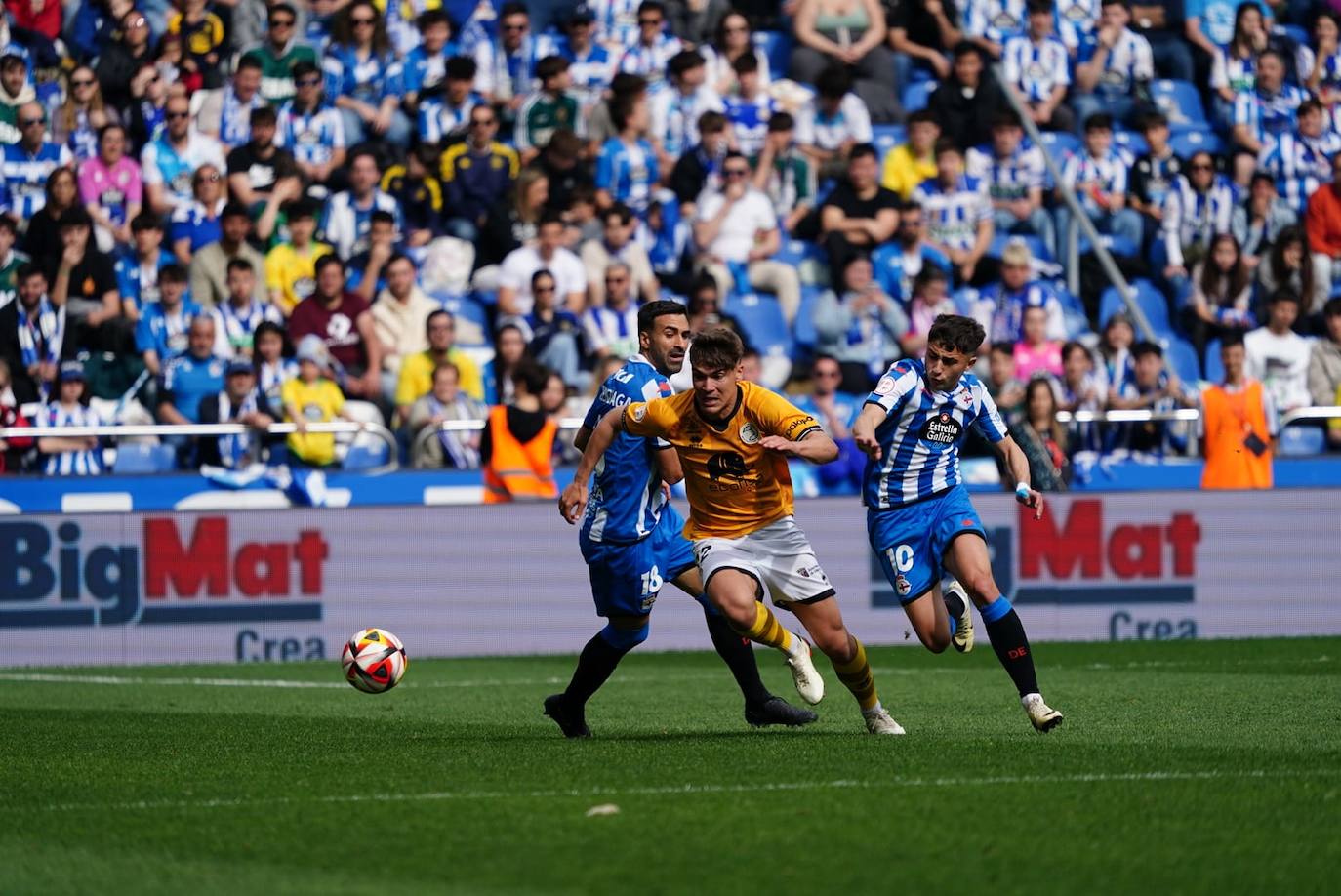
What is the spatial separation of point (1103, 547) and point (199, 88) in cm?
962

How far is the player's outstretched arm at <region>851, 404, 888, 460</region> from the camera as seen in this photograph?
9367 mm

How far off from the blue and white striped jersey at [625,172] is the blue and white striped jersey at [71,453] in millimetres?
5522

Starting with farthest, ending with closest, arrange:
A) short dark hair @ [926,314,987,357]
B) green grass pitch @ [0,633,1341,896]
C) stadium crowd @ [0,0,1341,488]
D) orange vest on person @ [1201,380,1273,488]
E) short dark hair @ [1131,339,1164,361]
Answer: short dark hair @ [1131,339,1164,361] → stadium crowd @ [0,0,1341,488] → orange vest on person @ [1201,380,1273,488] → short dark hair @ [926,314,987,357] → green grass pitch @ [0,633,1341,896]

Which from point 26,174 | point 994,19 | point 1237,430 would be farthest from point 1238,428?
point 26,174

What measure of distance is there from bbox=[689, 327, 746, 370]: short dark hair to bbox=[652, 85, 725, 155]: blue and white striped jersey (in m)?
11.6

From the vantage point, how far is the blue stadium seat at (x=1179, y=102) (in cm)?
2270

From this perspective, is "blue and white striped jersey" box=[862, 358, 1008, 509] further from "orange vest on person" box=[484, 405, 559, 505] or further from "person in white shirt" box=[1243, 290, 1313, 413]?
"person in white shirt" box=[1243, 290, 1313, 413]

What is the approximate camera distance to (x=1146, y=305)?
2053cm

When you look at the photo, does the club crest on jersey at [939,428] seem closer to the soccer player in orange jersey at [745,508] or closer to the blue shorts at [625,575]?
the soccer player in orange jersey at [745,508]

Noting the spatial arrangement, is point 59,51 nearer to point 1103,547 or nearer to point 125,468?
point 125,468

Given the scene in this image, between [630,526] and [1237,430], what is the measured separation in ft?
29.6

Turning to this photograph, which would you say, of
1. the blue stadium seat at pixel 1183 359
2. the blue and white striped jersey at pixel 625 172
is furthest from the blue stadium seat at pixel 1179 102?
the blue and white striped jersey at pixel 625 172

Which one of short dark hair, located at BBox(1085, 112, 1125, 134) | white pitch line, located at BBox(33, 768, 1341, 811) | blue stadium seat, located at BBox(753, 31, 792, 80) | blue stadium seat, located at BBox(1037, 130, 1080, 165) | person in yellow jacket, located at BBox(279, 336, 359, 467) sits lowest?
white pitch line, located at BBox(33, 768, 1341, 811)

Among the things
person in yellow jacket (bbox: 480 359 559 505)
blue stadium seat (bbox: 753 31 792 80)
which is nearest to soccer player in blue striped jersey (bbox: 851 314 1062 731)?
person in yellow jacket (bbox: 480 359 559 505)
